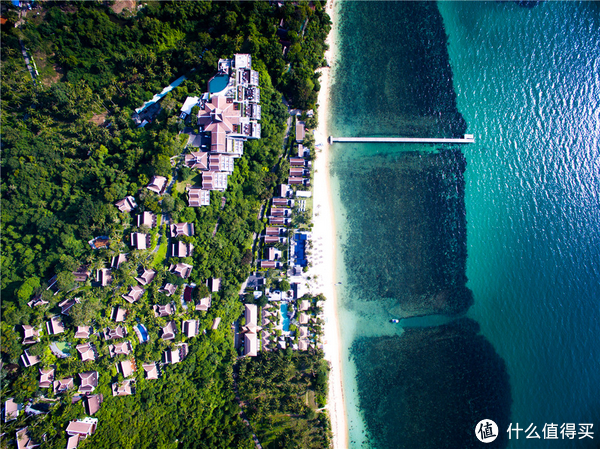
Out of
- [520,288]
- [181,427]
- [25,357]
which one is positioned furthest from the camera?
[520,288]

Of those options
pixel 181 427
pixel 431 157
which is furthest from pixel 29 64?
pixel 431 157

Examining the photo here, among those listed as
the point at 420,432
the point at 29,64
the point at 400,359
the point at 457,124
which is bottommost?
the point at 420,432

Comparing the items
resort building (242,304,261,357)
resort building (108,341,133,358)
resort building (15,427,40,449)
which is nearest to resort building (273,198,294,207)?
resort building (242,304,261,357)

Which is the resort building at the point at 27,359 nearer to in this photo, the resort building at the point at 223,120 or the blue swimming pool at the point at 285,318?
the resort building at the point at 223,120

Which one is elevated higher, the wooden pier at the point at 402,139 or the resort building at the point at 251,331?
the wooden pier at the point at 402,139

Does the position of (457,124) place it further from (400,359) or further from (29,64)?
(29,64)

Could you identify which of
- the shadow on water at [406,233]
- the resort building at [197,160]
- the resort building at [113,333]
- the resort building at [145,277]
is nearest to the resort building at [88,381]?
the resort building at [113,333]

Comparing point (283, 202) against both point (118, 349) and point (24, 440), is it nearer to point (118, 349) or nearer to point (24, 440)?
point (118, 349)
